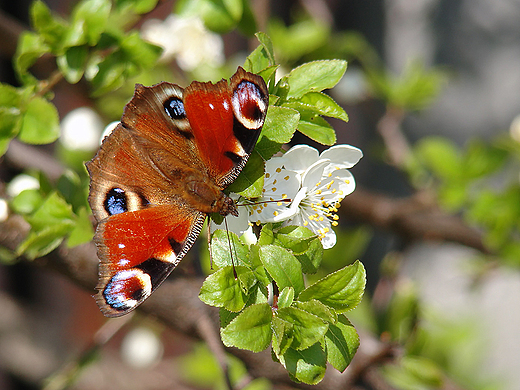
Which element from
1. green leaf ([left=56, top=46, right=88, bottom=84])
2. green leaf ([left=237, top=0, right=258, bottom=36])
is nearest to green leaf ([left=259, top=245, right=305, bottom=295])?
green leaf ([left=56, top=46, right=88, bottom=84])

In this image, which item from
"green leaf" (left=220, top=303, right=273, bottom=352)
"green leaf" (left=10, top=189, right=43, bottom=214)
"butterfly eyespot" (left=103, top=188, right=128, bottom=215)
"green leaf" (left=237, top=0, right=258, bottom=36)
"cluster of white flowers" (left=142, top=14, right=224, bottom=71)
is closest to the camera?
"green leaf" (left=220, top=303, right=273, bottom=352)

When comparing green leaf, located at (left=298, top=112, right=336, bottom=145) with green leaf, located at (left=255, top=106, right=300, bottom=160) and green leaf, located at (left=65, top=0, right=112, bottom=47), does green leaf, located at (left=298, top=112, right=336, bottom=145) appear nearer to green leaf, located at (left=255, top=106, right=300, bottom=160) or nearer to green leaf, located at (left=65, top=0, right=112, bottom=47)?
green leaf, located at (left=255, top=106, right=300, bottom=160)

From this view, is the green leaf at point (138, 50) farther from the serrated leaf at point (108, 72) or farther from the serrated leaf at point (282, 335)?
the serrated leaf at point (282, 335)

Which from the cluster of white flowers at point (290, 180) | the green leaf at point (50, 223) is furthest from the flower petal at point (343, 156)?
the green leaf at point (50, 223)

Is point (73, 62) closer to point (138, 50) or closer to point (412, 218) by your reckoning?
point (138, 50)

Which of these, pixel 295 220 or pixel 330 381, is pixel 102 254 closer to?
pixel 295 220

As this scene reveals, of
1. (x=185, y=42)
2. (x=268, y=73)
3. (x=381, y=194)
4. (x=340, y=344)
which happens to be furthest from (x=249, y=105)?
(x=381, y=194)
